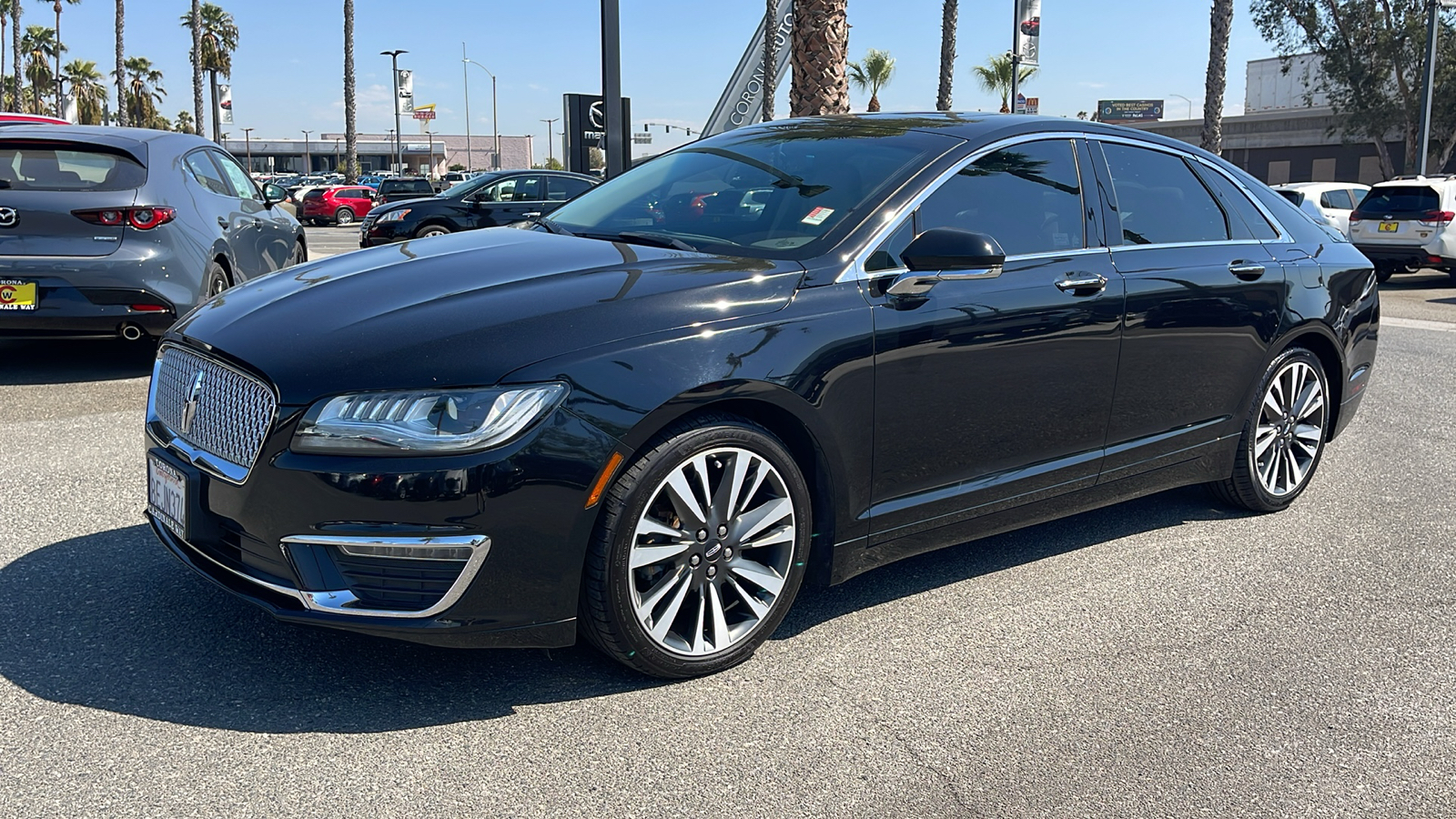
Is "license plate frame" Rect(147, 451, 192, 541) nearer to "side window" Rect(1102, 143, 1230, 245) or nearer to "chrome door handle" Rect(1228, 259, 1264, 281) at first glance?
"side window" Rect(1102, 143, 1230, 245)

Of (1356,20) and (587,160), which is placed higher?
(1356,20)

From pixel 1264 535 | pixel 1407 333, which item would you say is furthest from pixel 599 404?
pixel 1407 333

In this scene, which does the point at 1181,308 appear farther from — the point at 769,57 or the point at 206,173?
the point at 769,57

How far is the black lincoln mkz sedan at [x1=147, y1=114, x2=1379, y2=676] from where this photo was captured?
9.89 feet

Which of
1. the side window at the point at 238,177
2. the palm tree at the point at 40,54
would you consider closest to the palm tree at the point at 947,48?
the side window at the point at 238,177

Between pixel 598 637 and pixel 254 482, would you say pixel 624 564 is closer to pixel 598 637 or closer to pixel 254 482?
pixel 598 637

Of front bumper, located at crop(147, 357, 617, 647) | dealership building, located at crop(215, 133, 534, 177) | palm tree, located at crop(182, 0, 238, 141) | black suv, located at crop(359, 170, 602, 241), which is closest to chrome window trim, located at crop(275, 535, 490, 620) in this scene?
front bumper, located at crop(147, 357, 617, 647)

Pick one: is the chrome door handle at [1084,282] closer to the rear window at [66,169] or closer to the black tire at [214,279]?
the black tire at [214,279]

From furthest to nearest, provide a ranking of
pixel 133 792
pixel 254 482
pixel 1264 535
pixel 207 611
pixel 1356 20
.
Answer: pixel 1356 20 → pixel 1264 535 → pixel 207 611 → pixel 254 482 → pixel 133 792

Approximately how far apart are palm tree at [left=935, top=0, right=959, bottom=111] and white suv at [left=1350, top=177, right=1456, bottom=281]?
14941 millimetres

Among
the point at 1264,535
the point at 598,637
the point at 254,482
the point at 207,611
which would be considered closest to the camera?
the point at 254,482

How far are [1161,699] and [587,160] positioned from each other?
1293cm

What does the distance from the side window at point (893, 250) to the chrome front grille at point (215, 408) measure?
1805 millimetres

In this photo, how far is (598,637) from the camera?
3.28 meters
